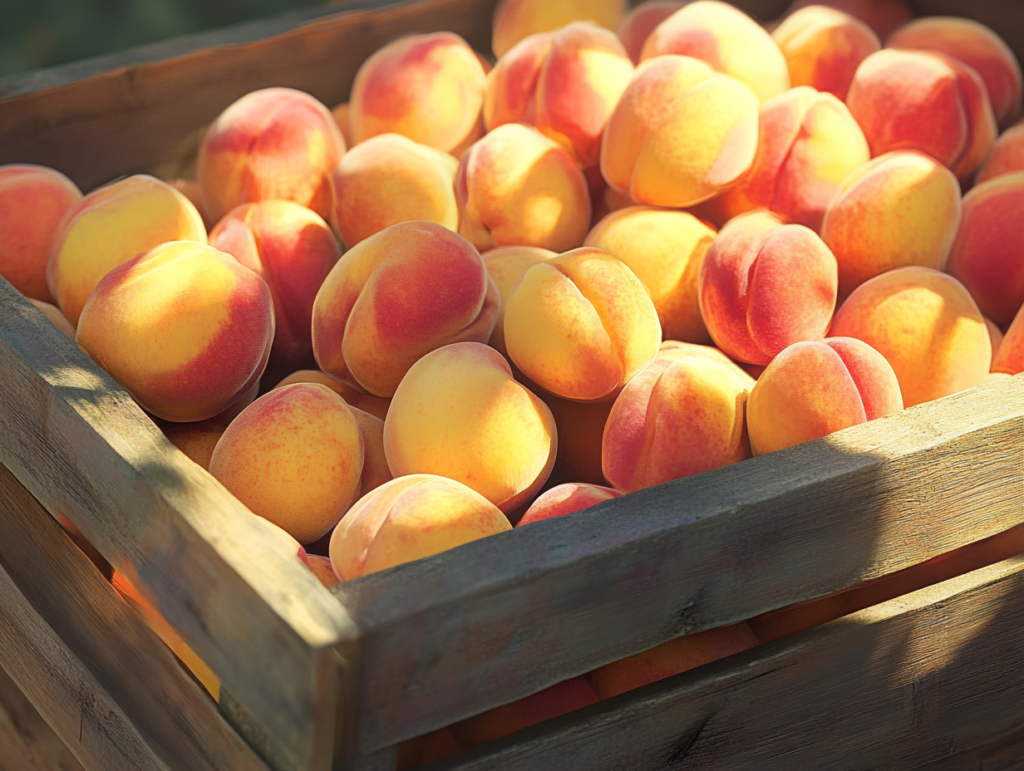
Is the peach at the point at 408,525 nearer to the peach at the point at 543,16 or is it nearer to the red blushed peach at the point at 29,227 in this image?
the red blushed peach at the point at 29,227

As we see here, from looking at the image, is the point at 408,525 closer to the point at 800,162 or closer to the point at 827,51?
the point at 800,162

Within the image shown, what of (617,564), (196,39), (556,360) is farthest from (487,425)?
(196,39)

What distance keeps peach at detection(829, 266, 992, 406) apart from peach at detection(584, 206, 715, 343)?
160 mm

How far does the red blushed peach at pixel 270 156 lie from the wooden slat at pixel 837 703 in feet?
2.43

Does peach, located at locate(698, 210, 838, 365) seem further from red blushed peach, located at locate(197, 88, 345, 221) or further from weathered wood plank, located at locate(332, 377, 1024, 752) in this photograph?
red blushed peach, located at locate(197, 88, 345, 221)

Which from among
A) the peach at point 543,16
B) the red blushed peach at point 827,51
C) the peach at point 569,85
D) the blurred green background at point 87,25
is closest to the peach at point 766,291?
the peach at point 569,85

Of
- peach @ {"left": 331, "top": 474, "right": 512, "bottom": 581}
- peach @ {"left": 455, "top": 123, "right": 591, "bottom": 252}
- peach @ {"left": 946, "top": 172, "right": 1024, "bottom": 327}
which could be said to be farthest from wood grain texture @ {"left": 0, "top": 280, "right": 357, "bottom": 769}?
peach @ {"left": 946, "top": 172, "right": 1024, "bottom": 327}

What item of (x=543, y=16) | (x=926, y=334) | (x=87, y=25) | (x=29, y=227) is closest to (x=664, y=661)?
(x=926, y=334)

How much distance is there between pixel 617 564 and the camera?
55cm

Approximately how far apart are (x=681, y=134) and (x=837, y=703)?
0.59 m

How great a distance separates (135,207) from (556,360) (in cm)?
51

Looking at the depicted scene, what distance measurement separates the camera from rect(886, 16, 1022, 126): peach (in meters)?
1.24

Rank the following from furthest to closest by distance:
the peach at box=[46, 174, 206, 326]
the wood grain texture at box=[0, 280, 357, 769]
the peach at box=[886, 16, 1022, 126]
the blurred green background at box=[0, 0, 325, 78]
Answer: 1. the blurred green background at box=[0, 0, 325, 78]
2. the peach at box=[886, 16, 1022, 126]
3. the peach at box=[46, 174, 206, 326]
4. the wood grain texture at box=[0, 280, 357, 769]

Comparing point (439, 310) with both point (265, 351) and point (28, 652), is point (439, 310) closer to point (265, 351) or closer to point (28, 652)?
point (265, 351)
